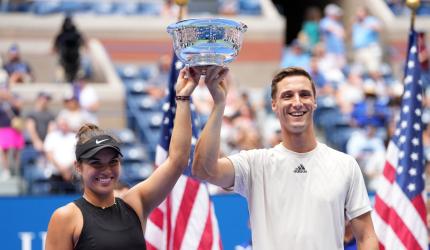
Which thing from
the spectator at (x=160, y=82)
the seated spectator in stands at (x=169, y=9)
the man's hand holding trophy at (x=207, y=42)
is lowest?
the spectator at (x=160, y=82)

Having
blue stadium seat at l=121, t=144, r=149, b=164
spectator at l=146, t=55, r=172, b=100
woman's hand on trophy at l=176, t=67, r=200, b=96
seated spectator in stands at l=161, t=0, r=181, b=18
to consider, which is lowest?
blue stadium seat at l=121, t=144, r=149, b=164

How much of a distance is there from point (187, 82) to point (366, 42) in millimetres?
15391

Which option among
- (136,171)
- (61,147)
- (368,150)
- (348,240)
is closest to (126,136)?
(136,171)

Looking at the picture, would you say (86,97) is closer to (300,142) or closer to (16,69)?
(16,69)

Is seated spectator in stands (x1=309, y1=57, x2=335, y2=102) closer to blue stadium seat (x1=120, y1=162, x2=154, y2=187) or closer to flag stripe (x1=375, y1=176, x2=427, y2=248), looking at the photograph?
blue stadium seat (x1=120, y1=162, x2=154, y2=187)

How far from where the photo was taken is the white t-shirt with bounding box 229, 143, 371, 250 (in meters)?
5.48

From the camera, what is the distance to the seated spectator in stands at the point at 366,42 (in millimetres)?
20406

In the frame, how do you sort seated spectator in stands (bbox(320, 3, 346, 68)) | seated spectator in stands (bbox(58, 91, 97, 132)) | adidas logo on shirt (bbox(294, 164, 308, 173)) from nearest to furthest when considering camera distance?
1. adidas logo on shirt (bbox(294, 164, 308, 173))
2. seated spectator in stands (bbox(58, 91, 97, 132))
3. seated spectator in stands (bbox(320, 3, 346, 68))

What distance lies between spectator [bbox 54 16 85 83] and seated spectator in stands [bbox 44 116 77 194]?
3560 millimetres

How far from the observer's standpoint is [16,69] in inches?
707

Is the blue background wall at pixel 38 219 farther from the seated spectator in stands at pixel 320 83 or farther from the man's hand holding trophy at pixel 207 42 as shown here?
the seated spectator in stands at pixel 320 83

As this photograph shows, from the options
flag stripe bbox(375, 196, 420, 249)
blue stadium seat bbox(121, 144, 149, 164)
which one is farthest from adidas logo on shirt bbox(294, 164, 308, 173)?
blue stadium seat bbox(121, 144, 149, 164)

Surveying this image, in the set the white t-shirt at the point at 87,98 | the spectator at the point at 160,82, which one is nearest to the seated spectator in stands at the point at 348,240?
the white t-shirt at the point at 87,98

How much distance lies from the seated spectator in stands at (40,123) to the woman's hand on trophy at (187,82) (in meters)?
8.74
